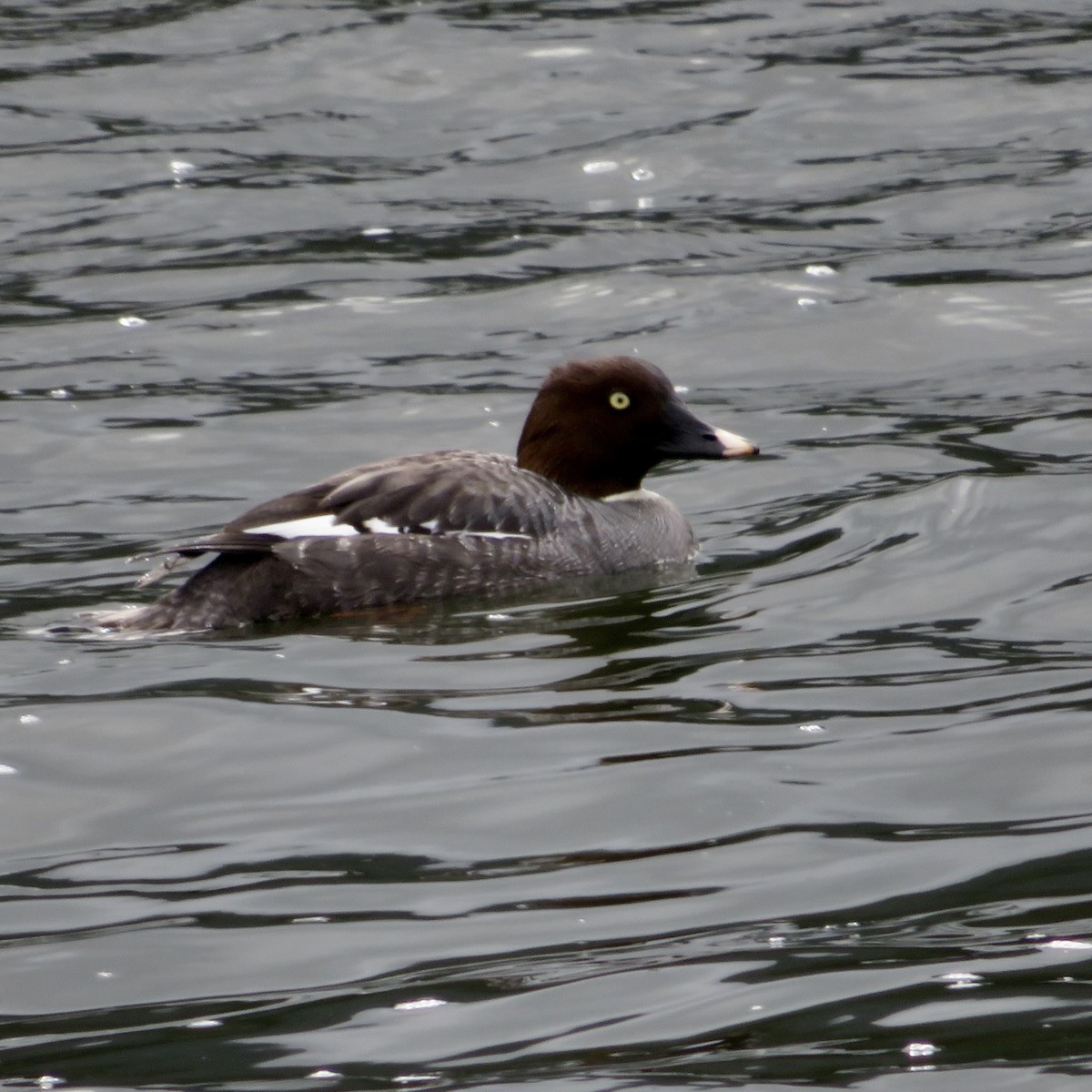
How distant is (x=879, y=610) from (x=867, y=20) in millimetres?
13152

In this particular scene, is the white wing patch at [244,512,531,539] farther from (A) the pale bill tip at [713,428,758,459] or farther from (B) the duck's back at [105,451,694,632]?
(A) the pale bill tip at [713,428,758,459]

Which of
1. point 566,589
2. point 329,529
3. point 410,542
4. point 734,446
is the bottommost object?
point 566,589

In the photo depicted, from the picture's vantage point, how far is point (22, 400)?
41.2 feet

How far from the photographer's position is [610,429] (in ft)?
33.7

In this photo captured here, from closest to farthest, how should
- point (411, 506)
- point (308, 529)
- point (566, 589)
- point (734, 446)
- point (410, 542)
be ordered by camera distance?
point (308, 529) < point (410, 542) < point (411, 506) < point (566, 589) < point (734, 446)

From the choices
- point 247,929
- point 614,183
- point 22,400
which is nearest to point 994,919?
point 247,929

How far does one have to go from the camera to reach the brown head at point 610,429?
400 inches

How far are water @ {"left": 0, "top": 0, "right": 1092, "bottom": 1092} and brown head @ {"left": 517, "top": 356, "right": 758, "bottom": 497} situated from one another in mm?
574

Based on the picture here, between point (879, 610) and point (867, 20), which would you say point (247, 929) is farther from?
point (867, 20)

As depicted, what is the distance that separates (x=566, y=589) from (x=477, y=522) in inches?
20.2

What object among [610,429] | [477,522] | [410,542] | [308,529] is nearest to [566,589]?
[477,522]

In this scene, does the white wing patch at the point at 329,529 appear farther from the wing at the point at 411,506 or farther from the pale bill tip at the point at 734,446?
the pale bill tip at the point at 734,446

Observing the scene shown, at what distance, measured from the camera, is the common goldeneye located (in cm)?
900

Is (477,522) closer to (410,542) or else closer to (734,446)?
(410,542)
